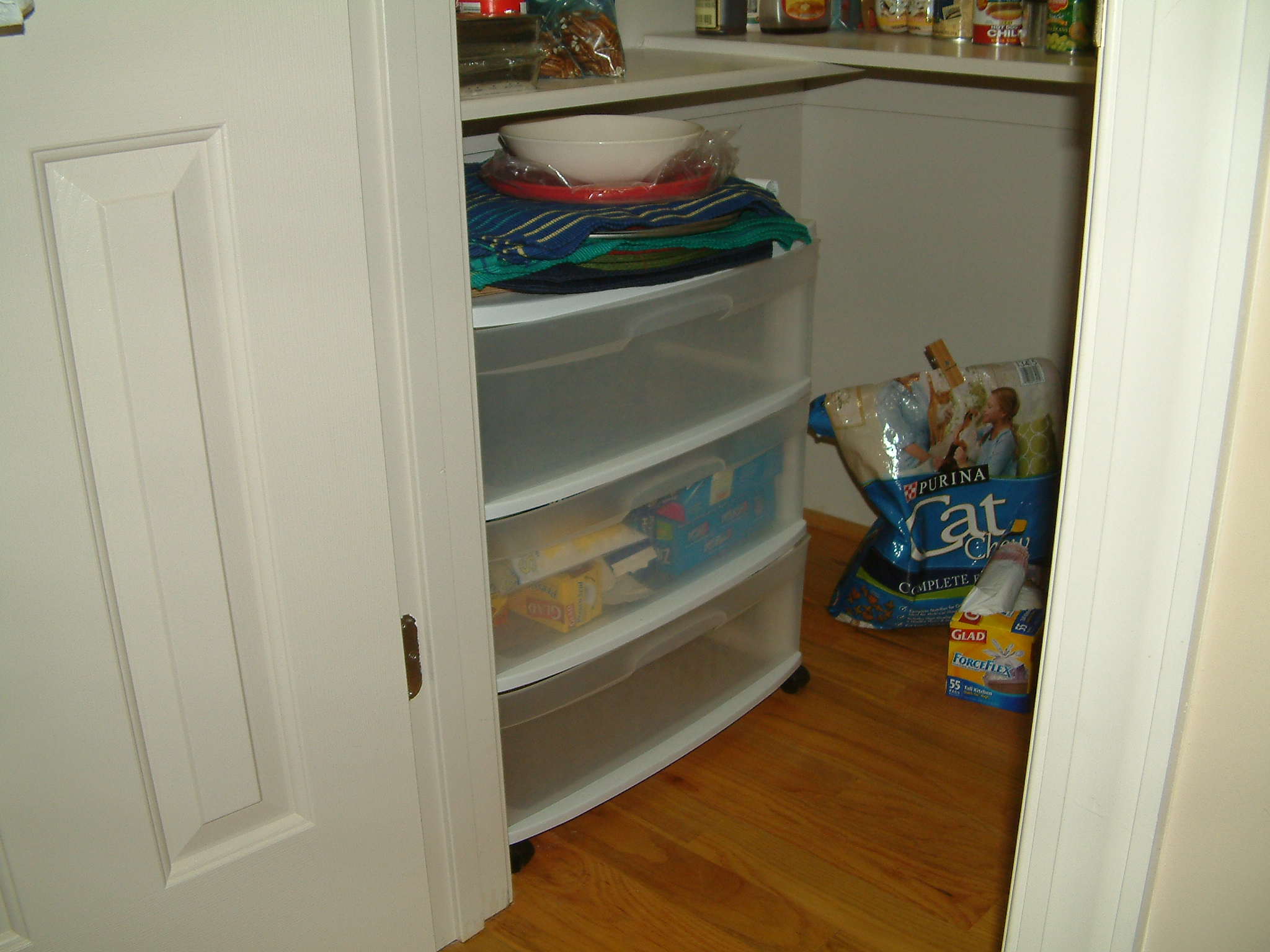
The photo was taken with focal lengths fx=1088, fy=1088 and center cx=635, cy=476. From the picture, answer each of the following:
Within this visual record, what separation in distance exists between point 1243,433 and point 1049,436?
127 centimetres

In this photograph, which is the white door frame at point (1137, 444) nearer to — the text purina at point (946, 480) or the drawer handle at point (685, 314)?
the drawer handle at point (685, 314)

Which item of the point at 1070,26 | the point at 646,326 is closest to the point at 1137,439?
the point at 646,326

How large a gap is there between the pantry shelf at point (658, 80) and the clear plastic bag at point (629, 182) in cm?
6

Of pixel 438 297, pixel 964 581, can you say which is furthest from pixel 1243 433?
pixel 964 581

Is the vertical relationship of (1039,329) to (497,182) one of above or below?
below

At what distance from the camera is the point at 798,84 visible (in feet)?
5.92

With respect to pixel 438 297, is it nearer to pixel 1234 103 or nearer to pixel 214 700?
pixel 214 700

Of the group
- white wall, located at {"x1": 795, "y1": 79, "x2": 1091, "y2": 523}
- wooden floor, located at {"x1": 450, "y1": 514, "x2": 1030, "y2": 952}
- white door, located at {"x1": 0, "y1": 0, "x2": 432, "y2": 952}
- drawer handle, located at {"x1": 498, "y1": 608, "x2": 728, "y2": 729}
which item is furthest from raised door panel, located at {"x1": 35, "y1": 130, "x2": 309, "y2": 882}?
white wall, located at {"x1": 795, "y1": 79, "x2": 1091, "y2": 523}

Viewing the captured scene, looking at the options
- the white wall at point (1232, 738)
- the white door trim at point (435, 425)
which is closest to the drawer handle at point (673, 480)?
the white door trim at point (435, 425)

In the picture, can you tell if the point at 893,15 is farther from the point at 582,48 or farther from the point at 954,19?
the point at 582,48

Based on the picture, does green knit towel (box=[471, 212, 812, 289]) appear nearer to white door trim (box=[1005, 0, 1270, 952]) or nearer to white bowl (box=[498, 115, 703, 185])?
white bowl (box=[498, 115, 703, 185])

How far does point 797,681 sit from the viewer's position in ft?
5.10

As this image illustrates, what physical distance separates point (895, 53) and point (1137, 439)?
102 centimetres

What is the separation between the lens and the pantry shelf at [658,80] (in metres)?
1.01
